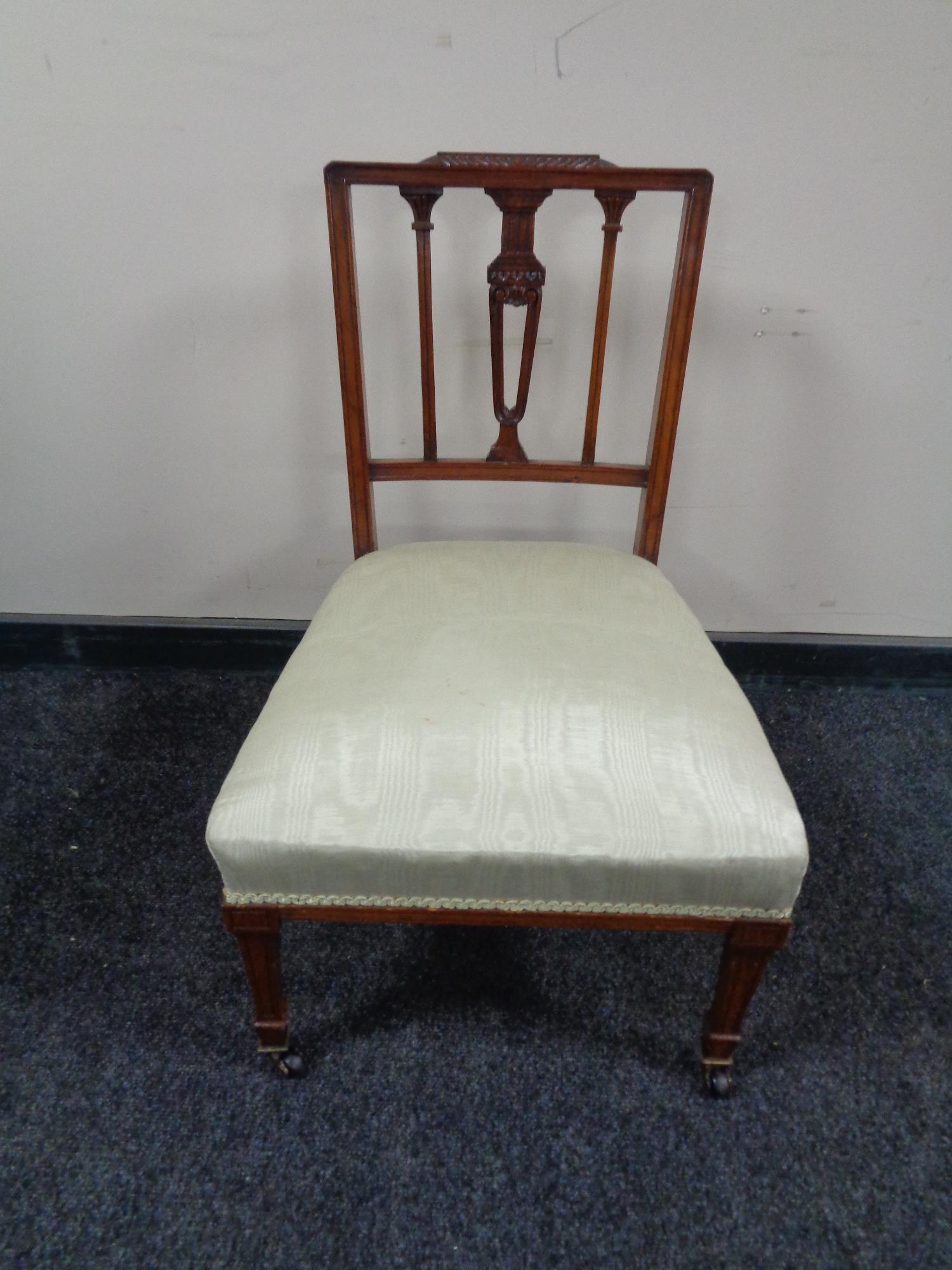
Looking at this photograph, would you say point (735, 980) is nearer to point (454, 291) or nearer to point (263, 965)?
point (263, 965)

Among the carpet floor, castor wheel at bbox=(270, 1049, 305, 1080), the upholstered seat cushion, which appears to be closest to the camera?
the upholstered seat cushion

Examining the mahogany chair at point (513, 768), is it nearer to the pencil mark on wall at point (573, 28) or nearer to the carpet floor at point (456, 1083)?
the carpet floor at point (456, 1083)

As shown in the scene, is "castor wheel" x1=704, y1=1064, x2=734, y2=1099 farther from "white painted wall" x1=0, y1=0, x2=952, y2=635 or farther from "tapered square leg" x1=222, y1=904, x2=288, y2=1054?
"white painted wall" x1=0, y1=0, x2=952, y2=635

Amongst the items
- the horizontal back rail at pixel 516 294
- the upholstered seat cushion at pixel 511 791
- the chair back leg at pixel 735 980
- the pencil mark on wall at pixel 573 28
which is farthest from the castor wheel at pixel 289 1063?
the pencil mark on wall at pixel 573 28

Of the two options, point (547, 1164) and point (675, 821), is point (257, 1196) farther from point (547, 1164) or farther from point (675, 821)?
point (675, 821)

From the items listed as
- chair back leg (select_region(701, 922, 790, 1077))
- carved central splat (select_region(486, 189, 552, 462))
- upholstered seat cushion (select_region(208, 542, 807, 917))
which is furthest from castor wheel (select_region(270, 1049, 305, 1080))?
carved central splat (select_region(486, 189, 552, 462))

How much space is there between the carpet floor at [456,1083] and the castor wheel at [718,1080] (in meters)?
0.02

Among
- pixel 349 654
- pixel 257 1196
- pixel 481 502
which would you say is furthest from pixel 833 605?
pixel 257 1196

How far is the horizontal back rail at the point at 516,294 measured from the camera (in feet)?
2.89

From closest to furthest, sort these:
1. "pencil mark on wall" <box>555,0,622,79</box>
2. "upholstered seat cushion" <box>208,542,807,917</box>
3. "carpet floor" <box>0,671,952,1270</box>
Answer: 1. "upholstered seat cushion" <box>208,542,807,917</box>
2. "carpet floor" <box>0,671,952,1270</box>
3. "pencil mark on wall" <box>555,0,622,79</box>

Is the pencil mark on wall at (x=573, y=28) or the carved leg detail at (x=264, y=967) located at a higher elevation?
the pencil mark on wall at (x=573, y=28)

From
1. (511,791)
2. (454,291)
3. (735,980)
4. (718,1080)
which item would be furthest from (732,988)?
(454,291)

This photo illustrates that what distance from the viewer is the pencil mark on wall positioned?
40.1 inches

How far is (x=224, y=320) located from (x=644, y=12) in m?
0.70
